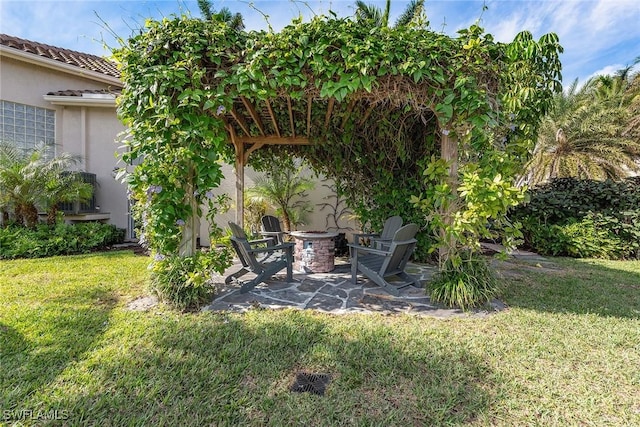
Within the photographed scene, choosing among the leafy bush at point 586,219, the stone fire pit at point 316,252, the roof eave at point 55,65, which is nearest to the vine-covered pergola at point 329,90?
the stone fire pit at point 316,252

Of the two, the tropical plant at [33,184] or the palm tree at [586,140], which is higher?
the palm tree at [586,140]

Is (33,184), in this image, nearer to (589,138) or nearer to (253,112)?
(253,112)

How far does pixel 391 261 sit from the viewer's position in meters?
4.45

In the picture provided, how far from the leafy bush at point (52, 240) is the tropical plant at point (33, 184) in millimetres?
494

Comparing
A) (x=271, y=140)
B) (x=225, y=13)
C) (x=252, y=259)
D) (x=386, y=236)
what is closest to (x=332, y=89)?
(x=252, y=259)

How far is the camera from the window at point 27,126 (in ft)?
27.8

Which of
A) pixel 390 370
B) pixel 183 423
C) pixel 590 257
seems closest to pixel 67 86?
pixel 183 423

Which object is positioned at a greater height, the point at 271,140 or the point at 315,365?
the point at 271,140

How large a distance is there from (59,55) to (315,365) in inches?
511

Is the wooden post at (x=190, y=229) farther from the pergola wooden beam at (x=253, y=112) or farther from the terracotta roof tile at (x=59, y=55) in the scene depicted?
the terracotta roof tile at (x=59, y=55)

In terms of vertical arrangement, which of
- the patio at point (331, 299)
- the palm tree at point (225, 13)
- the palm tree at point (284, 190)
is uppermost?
the palm tree at point (225, 13)

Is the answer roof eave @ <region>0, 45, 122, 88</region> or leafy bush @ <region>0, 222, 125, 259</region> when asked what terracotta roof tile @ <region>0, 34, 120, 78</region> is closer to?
roof eave @ <region>0, 45, 122, 88</region>

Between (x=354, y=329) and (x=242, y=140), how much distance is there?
5087 mm

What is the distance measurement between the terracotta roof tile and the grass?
8.53 metres
